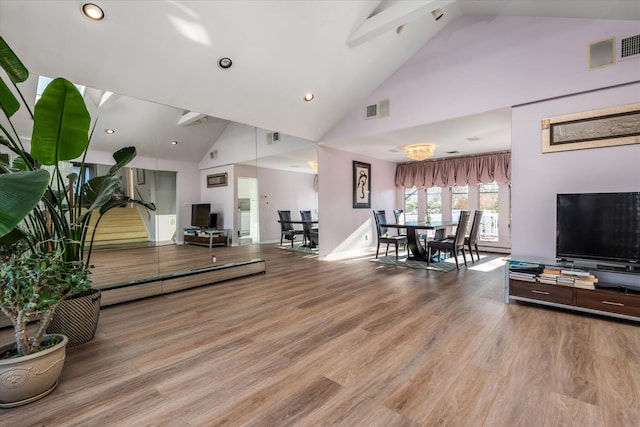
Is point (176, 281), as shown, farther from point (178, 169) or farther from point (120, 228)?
point (178, 169)

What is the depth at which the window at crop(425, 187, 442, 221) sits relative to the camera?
804cm

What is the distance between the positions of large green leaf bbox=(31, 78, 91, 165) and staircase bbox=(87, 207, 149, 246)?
1205 millimetres

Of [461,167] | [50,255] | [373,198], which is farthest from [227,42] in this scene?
[461,167]

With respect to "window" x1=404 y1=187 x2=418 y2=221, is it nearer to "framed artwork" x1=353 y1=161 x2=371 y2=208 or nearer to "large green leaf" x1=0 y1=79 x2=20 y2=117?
"framed artwork" x1=353 y1=161 x2=371 y2=208

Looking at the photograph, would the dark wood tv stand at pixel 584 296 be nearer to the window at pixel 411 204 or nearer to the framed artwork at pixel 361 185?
the framed artwork at pixel 361 185

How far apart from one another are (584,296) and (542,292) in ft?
1.09

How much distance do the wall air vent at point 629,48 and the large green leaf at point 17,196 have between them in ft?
16.5

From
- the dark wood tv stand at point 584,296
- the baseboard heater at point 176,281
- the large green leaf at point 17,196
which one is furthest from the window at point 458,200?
the large green leaf at point 17,196

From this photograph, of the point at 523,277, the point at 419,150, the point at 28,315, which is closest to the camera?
the point at 28,315

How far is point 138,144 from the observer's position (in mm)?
3715

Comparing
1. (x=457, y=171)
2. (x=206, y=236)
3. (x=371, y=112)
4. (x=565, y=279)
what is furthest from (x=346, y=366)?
(x=457, y=171)

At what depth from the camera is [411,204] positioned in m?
8.54

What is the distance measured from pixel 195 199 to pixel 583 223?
4.87m

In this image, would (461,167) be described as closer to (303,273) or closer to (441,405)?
(303,273)
